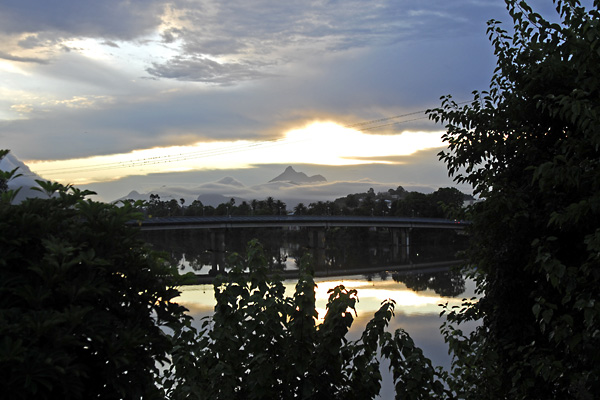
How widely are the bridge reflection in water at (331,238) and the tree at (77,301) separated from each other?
5014cm

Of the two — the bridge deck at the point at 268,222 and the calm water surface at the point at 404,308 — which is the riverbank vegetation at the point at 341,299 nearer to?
the calm water surface at the point at 404,308

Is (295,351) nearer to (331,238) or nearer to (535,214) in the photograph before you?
(535,214)

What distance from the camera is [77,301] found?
385 centimetres

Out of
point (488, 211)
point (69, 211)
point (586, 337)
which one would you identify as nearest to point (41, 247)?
point (69, 211)

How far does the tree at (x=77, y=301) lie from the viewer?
3422mm

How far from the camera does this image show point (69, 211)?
4387 millimetres

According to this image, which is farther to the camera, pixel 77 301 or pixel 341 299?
pixel 341 299

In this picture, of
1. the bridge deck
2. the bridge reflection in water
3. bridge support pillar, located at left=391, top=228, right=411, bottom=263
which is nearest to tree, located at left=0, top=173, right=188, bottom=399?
the bridge reflection in water

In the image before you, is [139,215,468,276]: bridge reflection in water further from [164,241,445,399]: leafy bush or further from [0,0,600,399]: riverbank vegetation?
[164,241,445,399]: leafy bush

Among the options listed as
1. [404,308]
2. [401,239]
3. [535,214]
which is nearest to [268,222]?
[401,239]

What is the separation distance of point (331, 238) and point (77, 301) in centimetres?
11184

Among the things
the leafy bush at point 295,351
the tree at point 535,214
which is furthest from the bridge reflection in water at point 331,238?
the leafy bush at point 295,351

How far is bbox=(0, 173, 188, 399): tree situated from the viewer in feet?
11.2

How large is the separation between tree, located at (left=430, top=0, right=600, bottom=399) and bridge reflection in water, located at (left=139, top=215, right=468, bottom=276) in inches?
1836
